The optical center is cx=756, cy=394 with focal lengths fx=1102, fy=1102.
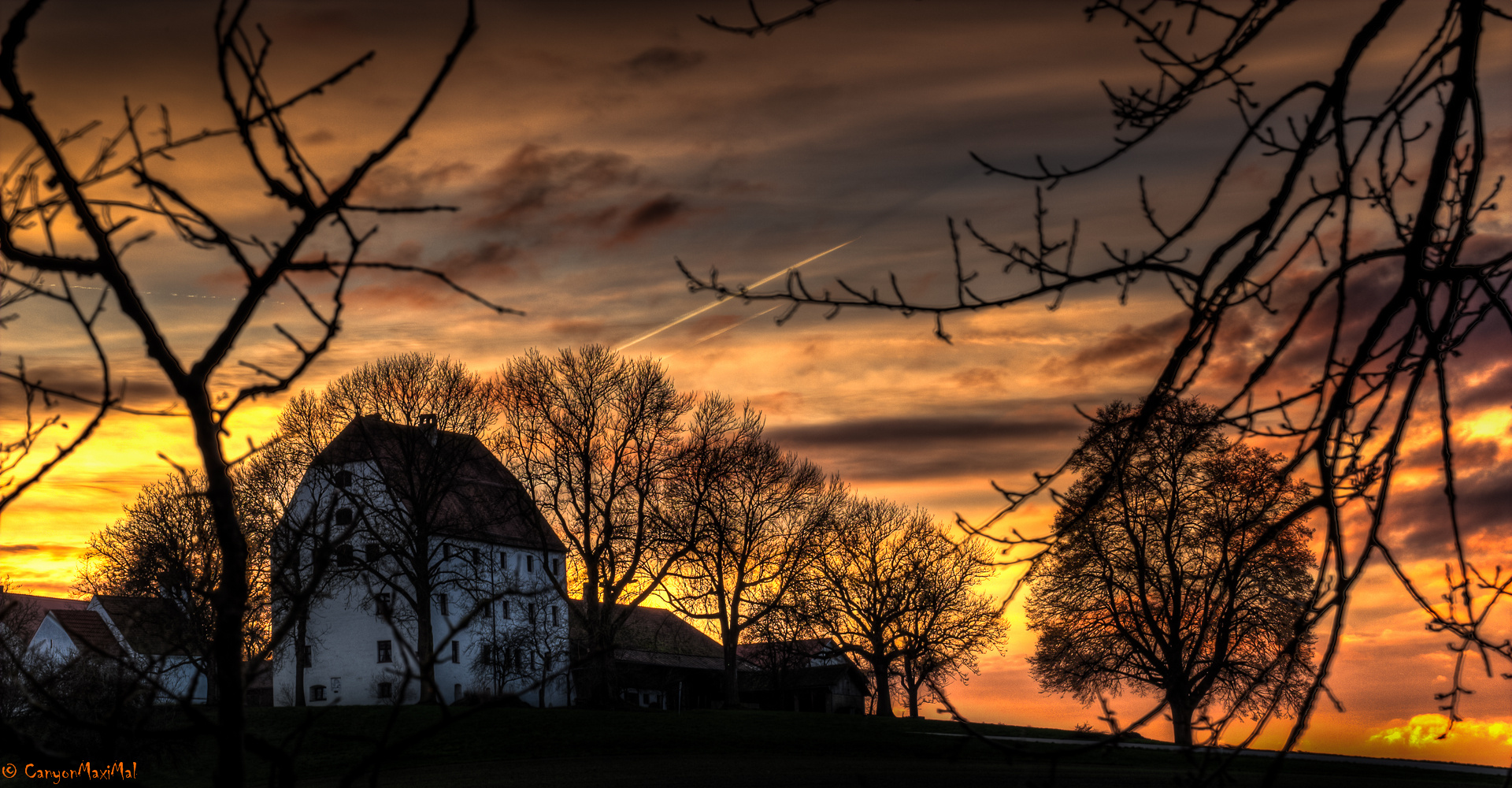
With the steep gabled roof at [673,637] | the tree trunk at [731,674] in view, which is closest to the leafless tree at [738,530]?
the tree trunk at [731,674]

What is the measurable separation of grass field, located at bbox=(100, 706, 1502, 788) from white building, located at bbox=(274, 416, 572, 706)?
337cm

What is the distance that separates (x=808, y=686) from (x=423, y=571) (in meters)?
29.4

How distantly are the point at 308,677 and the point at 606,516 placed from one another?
1724 cm

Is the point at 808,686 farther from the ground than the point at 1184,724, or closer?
closer

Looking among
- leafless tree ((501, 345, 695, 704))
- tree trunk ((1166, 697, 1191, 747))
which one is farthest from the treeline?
tree trunk ((1166, 697, 1191, 747))

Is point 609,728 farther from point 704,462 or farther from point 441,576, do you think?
point 441,576

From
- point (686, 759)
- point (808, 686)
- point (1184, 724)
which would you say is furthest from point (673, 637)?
point (1184, 724)

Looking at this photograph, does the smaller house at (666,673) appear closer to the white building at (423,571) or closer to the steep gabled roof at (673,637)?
the steep gabled roof at (673,637)

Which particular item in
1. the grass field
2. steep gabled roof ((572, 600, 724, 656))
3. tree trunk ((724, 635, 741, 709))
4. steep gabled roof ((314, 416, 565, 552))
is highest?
steep gabled roof ((314, 416, 565, 552))

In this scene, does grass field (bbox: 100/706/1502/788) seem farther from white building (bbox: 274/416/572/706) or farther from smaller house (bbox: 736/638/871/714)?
smaller house (bbox: 736/638/871/714)

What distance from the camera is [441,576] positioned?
4544 centimetres

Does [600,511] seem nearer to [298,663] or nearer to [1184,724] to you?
[298,663]

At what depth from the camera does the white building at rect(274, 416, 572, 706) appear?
123 feet

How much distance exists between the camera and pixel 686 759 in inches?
1015
